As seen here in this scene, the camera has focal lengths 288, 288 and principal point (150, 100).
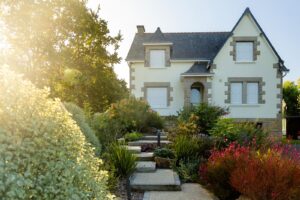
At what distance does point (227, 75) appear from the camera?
1962 centimetres

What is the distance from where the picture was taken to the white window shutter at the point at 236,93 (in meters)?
19.7

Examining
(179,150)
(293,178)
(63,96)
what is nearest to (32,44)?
(63,96)

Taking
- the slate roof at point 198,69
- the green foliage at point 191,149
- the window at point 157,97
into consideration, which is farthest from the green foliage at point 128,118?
the slate roof at point 198,69

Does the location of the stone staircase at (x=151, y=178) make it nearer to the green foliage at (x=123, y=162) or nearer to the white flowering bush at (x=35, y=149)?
the green foliage at (x=123, y=162)

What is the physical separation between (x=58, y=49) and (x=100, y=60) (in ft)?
9.23

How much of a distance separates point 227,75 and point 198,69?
200cm

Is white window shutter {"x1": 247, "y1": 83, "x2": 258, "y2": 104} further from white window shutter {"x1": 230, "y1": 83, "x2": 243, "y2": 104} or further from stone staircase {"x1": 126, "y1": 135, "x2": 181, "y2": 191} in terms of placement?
stone staircase {"x1": 126, "y1": 135, "x2": 181, "y2": 191}

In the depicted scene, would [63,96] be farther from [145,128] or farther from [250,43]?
[250,43]

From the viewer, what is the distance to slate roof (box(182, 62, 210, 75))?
1947cm

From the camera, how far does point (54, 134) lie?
2396mm

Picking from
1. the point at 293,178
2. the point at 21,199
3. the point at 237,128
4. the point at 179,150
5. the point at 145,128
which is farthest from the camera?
the point at 145,128

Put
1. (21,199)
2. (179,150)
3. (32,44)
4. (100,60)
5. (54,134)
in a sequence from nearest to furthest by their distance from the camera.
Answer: (21,199), (54,134), (179,150), (32,44), (100,60)

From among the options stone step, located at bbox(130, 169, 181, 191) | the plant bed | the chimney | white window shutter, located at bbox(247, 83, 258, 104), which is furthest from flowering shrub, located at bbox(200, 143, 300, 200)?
the chimney

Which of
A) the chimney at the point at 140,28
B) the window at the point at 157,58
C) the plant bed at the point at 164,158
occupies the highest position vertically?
the chimney at the point at 140,28
